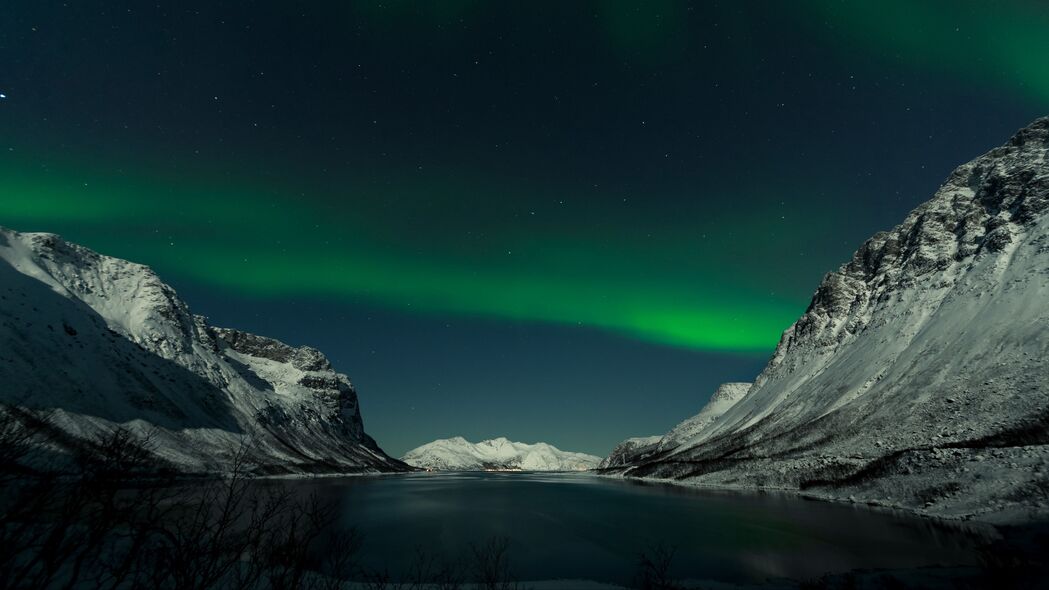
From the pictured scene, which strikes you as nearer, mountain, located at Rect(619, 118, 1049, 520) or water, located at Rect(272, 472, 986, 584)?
water, located at Rect(272, 472, 986, 584)

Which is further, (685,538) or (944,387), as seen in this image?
(944,387)

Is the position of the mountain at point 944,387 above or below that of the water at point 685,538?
above

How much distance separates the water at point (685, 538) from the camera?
34.8 metres

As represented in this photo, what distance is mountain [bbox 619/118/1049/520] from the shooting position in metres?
63.8

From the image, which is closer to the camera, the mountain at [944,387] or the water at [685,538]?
the water at [685,538]

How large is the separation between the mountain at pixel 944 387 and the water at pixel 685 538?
11188 millimetres

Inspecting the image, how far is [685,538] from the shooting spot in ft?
157

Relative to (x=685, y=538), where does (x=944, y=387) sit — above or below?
above

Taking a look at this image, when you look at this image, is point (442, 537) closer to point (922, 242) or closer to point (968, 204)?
point (922, 242)

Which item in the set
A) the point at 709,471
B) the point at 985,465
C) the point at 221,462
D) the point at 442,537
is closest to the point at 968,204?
the point at 709,471

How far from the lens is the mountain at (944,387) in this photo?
6378 centimetres

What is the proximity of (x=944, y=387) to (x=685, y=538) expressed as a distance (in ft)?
316

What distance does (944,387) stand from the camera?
10538 centimetres

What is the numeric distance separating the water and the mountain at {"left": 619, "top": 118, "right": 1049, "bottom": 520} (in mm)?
11188
